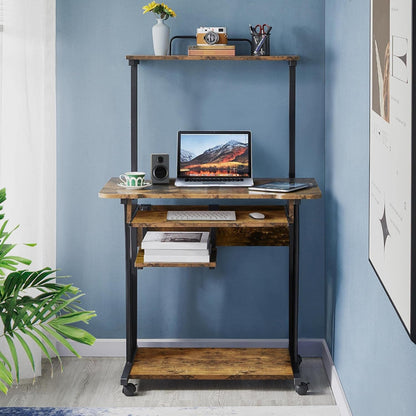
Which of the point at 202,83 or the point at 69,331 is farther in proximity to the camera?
the point at 202,83

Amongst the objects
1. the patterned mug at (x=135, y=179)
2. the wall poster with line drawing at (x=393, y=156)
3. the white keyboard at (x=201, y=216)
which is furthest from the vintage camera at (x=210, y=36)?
the wall poster with line drawing at (x=393, y=156)

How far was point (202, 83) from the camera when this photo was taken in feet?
10.5

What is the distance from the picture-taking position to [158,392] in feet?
9.80

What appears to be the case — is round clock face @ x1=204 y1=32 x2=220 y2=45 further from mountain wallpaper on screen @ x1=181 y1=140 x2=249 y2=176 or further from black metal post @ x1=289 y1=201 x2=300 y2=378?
black metal post @ x1=289 y1=201 x2=300 y2=378

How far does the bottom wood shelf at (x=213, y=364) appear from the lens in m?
2.94

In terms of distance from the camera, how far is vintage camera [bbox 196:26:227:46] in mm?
2977

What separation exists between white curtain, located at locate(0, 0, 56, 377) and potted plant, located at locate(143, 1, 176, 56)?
492mm

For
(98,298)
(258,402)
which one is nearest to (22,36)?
(98,298)

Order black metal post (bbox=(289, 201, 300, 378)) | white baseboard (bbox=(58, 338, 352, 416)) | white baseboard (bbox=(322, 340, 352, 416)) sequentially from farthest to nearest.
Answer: white baseboard (bbox=(58, 338, 352, 416)), black metal post (bbox=(289, 201, 300, 378)), white baseboard (bbox=(322, 340, 352, 416))

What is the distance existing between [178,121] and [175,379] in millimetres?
1211

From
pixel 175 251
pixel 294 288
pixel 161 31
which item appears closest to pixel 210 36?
pixel 161 31

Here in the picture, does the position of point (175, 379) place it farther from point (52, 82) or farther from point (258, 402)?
point (52, 82)

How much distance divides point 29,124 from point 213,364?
4.43 feet

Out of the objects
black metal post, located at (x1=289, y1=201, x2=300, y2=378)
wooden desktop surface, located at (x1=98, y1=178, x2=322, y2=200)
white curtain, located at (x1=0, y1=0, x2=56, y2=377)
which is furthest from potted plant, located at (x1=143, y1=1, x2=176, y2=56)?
black metal post, located at (x1=289, y1=201, x2=300, y2=378)
